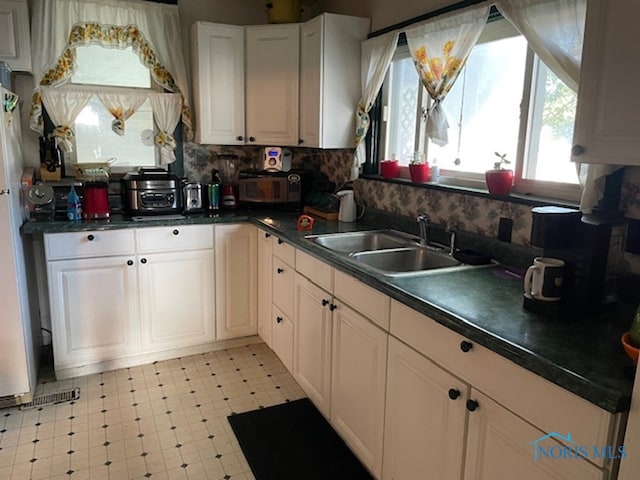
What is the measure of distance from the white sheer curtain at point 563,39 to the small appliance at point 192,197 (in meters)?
2.15

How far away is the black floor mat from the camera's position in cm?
215

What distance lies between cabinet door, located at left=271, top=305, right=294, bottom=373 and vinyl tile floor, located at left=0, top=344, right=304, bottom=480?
5.8 inches

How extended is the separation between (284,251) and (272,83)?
1.22 metres

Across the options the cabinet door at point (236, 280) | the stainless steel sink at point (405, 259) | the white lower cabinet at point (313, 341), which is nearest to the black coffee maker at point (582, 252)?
the stainless steel sink at point (405, 259)

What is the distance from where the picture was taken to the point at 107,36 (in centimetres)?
309

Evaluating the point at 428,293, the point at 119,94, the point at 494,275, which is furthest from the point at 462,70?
the point at 119,94

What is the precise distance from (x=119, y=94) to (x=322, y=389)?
2.31m

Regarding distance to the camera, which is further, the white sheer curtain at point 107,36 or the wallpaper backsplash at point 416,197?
the white sheer curtain at point 107,36

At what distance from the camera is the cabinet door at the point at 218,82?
3178 mm

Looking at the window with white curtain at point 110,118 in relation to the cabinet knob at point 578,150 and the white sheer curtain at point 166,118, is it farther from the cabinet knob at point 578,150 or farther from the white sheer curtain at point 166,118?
the cabinet knob at point 578,150

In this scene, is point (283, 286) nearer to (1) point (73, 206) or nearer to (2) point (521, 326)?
(1) point (73, 206)

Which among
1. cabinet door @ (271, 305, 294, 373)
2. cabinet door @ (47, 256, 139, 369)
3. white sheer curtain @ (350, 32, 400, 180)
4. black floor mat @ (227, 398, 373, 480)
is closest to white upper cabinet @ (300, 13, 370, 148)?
white sheer curtain @ (350, 32, 400, 180)

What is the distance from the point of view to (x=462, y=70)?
2.41 metres

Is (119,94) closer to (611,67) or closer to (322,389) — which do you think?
(322,389)
